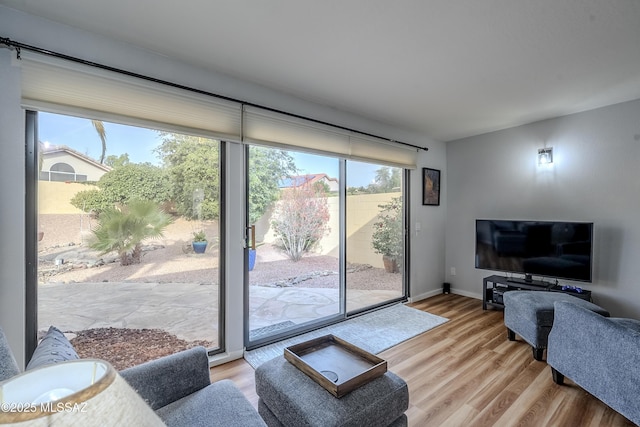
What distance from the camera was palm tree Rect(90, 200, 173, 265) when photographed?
6.59 feet

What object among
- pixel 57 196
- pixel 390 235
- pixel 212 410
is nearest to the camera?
pixel 212 410

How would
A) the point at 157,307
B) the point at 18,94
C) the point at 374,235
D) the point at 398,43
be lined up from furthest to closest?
the point at 374,235, the point at 157,307, the point at 398,43, the point at 18,94

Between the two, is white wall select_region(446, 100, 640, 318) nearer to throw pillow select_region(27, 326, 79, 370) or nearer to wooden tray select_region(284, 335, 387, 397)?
wooden tray select_region(284, 335, 387, 397)

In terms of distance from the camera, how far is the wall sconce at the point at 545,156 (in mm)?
3436

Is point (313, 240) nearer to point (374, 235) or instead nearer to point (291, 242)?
point (291, 242)

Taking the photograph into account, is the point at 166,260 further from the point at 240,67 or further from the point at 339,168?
the point at 339,168

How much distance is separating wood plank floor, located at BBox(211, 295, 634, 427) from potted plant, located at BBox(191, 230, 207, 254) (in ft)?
3.26

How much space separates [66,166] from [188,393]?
1.64 m

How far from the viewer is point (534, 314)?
98.0 inches

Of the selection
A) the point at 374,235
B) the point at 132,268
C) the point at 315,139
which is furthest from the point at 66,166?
the point at 374,235

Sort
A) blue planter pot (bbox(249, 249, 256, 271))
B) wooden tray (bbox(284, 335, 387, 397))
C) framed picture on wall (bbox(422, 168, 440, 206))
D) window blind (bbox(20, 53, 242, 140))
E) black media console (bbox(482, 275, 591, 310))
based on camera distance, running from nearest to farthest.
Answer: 1. wooden tray (bbox(284, 335, 387, 397))
2. window blind (bbox(20, 53, 242, 140))
3. blue planter pot (bbox(249, 249, 256, 271))
4. black media console (bbox(482, 275, 591, 310))
5. framed picture on wall (bbox(422, 168, 440, 206))

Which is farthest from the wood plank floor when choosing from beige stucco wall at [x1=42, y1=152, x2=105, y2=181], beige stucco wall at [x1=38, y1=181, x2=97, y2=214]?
beige stucco wall at [x1=42, y1=152, x2=105, y2=181]

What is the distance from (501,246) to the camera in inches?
142

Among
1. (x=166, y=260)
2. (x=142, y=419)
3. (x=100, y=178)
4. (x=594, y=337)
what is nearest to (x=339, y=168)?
(x=166, y=260)
